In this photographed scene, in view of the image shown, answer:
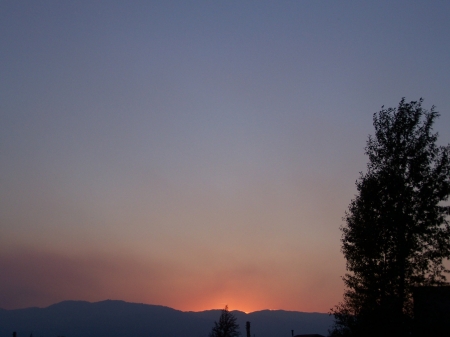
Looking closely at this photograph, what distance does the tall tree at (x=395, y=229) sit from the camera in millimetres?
34250

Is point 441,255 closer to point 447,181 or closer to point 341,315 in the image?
point 447,181

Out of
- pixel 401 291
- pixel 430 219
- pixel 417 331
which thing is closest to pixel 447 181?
pixel 430 219

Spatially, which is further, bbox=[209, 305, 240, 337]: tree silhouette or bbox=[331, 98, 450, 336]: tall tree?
bbox=[209, 305, 240, 337]: tree silhouette

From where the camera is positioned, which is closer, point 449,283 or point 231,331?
point 449,283

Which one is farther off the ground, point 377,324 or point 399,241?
point 399,241

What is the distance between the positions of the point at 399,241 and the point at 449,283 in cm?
416

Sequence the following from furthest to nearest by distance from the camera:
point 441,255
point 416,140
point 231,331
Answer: point 231,331 < point 416,140 < point 441,255

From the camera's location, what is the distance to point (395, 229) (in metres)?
34.9

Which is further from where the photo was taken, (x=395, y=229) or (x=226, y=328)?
(x=226, y=328)

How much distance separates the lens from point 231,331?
75.9 meters

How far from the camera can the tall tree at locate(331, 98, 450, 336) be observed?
3425cm

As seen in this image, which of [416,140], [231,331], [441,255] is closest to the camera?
[441,255]

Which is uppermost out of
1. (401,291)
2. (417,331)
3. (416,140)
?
(416,140)

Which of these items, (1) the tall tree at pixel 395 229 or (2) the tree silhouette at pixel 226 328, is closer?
(1) the tall tree at pixel 395 229
